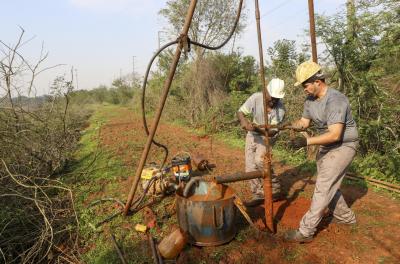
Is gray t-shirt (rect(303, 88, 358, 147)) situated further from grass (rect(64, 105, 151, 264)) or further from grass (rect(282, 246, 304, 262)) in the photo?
grass (rect(64, 105, 151, 264))

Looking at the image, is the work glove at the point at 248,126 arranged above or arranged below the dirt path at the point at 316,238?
above

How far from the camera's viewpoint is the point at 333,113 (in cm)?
342

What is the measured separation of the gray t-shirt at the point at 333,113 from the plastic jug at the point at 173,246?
206cm

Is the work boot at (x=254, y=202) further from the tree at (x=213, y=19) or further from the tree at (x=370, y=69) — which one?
the tree at (x=213, y=19)

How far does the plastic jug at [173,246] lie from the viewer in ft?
11.7

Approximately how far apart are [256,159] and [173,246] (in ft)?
6.31

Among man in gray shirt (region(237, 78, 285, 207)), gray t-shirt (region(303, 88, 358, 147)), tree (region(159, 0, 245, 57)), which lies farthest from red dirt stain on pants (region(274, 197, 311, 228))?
tree (region(159, 0, 245, 57))

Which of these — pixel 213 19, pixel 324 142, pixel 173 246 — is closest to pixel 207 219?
pixel 173 246

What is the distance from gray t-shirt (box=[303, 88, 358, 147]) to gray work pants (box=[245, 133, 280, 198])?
97cm

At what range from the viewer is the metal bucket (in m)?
3.59

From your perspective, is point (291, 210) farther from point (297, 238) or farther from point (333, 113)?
point (333, 113)

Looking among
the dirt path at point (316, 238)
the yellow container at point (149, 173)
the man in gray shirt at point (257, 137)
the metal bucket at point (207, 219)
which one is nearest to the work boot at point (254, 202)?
the man in gray shirt at point (257, 137)

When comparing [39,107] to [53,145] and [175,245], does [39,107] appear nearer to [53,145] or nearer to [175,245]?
[53,145]

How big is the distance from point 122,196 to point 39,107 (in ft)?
11.1
